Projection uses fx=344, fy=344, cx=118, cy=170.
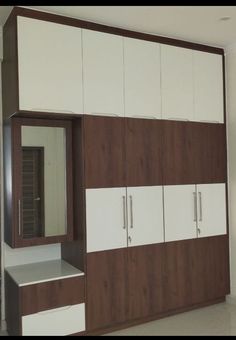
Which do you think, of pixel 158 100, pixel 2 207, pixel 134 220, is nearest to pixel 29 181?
pixel 2 207

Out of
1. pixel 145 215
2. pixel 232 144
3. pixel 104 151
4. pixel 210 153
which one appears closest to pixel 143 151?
pixel 104 151

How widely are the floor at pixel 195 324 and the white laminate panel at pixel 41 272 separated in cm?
72

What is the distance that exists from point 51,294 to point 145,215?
1117 mm

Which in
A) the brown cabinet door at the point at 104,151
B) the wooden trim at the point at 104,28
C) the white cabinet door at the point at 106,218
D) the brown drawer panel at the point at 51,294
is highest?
the wooden trim at the point at 104,28

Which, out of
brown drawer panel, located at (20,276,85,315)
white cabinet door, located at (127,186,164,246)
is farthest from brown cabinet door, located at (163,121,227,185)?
brown drawer panel, located at (20,276,85,315)

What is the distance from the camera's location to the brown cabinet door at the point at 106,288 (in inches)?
119

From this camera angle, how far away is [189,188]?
3633mm

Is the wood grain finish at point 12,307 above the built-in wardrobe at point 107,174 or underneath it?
underneath

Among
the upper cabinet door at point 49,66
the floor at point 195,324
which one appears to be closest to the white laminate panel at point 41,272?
the floor at point 195,324

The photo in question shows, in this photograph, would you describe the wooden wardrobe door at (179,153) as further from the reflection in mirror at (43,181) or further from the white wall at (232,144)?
the reflection in mirror at (43,181)

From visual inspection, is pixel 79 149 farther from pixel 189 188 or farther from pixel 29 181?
pixel 189 188

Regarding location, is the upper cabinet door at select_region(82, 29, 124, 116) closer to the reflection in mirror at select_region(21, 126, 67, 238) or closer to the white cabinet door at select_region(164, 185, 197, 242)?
the reflection in mirror at select_region(21, 126, 67, 238)

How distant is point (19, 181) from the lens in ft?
9.80

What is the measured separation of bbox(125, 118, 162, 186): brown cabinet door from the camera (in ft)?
10.7
